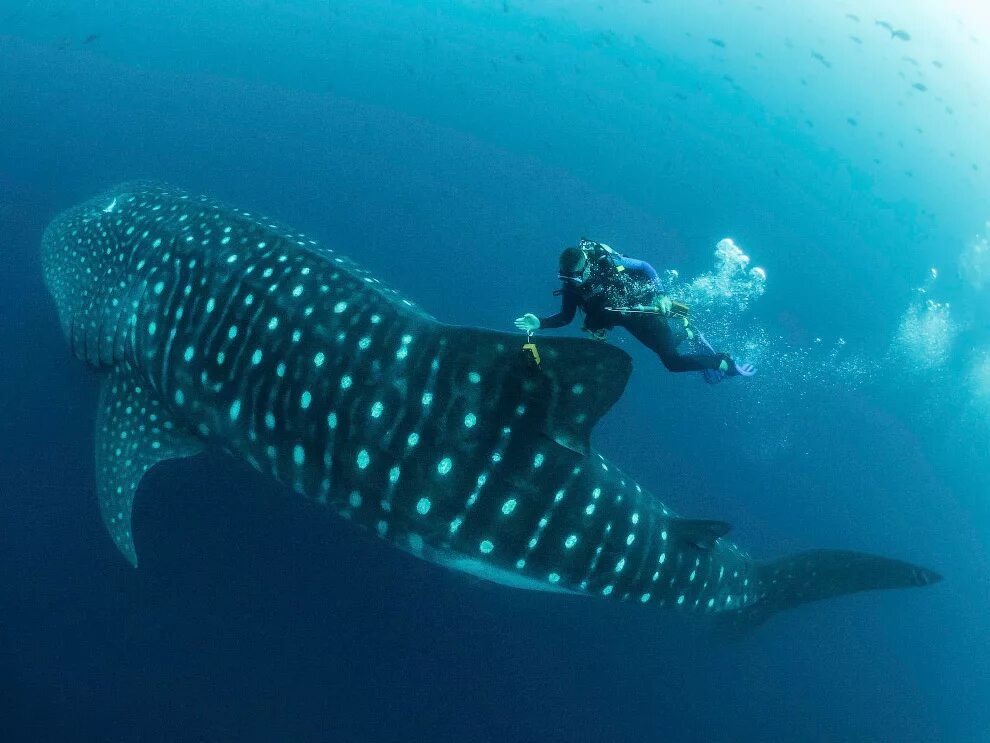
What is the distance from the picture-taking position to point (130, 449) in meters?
4.14

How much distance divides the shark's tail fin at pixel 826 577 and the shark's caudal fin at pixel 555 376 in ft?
10.1

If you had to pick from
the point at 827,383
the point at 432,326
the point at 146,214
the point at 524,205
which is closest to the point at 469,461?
the point at 432,326

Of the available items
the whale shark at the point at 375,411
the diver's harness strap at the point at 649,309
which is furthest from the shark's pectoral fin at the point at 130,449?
the diver's harness strap at the point at 649,309

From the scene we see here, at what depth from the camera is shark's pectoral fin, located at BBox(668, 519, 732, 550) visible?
12.6ft

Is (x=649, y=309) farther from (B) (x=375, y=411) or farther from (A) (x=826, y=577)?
(A) (x=826, y=577)

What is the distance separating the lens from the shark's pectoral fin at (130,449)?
4051mm

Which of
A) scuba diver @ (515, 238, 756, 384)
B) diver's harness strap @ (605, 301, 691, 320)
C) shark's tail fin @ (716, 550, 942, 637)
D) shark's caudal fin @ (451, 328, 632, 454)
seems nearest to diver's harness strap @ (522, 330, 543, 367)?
shark's caudal fin @ (451, 328, 632, 454)

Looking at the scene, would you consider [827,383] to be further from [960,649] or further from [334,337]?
[334,337]

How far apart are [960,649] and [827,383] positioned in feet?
13.3

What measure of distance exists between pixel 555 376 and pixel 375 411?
3.53 feet

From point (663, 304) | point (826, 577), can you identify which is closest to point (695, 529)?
point (663, 304)

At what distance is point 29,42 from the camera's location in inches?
399

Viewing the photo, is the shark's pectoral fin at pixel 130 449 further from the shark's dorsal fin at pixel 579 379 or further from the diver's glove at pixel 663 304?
the diver's glove at pixel 663 304

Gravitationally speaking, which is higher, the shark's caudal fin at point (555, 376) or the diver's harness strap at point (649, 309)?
the diver's harness strap at point (649, 309)
